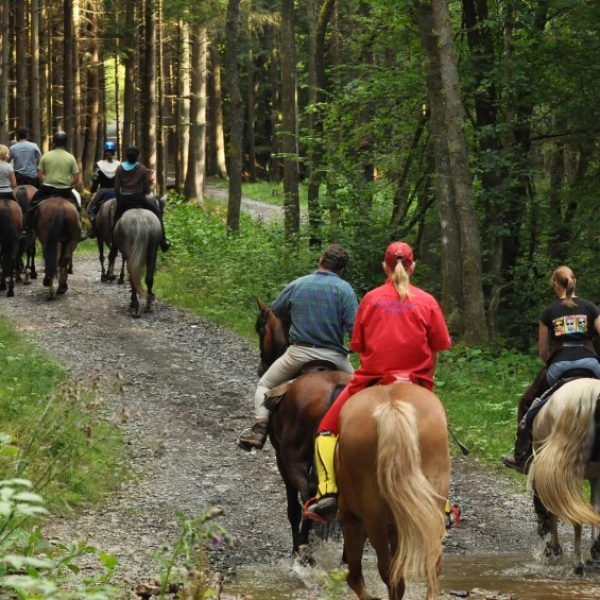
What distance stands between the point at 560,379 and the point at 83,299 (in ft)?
40.1

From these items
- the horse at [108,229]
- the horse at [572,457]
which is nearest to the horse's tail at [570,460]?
the horse at [572,457]

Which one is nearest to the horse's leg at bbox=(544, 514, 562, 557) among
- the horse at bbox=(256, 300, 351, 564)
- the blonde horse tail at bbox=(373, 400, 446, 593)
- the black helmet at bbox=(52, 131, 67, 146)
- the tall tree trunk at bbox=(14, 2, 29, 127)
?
the horse at bbox=(256, 300, 351, 564)

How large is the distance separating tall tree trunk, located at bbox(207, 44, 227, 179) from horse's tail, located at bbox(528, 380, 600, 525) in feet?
143

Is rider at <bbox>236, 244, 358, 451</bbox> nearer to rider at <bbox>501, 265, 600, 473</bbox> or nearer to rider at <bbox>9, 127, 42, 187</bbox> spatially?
rider at <bbox>501, 265, 600, 473</bbox>

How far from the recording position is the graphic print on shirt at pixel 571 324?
30.0 feet

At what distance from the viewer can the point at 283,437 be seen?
28.4 feet

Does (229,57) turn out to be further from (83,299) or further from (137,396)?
(137,396)

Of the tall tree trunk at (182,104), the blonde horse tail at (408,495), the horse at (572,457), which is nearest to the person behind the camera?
the blonde horse tail at (408,495)

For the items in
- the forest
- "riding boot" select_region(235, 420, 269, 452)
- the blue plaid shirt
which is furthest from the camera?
the forest

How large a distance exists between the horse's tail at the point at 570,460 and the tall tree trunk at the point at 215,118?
43.5 meters

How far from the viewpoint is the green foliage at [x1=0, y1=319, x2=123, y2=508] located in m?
7.08

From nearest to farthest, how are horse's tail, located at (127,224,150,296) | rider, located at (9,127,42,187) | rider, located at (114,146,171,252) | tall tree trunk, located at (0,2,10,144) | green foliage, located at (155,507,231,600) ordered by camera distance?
green foliage, located at (155,507,231,600)
horse's tail, located at (127,224,150,296)
rider, located at (114,146,171,252)
rider, located at (9,127,42,187)
tall tree trunk, located at (0,2,10,144)

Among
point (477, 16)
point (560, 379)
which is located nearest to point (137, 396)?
point (560, 379)

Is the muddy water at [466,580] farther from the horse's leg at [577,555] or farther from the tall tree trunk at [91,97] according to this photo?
the tall tree trunk at [91,97]
